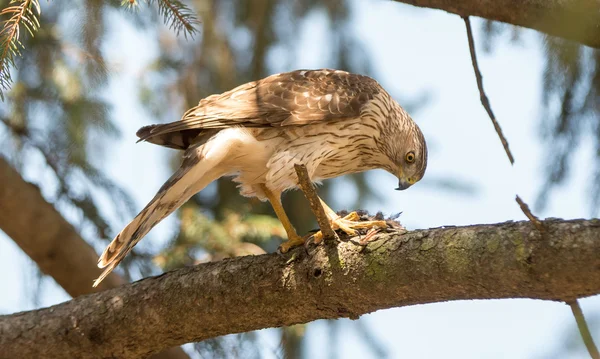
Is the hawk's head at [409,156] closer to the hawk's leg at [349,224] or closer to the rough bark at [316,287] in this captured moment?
the hawk's leg at [349,224]

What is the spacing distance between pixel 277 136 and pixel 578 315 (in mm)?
2326

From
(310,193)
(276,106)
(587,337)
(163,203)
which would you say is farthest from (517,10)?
(587,337)

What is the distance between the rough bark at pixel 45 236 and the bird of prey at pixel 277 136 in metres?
0.49

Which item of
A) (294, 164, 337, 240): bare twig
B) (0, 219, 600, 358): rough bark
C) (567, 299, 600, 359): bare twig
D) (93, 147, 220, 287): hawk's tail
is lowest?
(567, 299, 600, 359): bare twig

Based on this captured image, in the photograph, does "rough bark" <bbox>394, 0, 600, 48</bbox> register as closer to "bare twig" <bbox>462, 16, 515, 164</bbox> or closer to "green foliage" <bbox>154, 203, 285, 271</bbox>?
"bare twig" <bbox>462, 16, 515, 164</bbox>

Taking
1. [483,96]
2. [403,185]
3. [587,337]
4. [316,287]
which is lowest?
[587,337]

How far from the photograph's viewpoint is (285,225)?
405 cm

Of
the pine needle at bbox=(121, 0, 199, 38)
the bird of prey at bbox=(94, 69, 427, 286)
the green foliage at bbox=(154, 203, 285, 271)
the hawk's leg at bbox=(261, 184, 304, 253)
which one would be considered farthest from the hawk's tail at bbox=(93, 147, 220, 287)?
the pine needle at bbox=(121, 0, 199, 38)

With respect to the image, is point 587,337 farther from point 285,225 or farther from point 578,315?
point 285,225

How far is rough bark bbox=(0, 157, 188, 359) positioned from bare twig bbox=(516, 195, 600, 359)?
2693mm

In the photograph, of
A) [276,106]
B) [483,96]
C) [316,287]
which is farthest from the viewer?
[276,106]

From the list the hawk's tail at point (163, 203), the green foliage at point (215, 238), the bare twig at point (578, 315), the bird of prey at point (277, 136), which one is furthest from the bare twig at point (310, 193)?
the green foliage at point (215, 238)

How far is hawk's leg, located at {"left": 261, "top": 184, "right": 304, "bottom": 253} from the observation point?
3.61 meters

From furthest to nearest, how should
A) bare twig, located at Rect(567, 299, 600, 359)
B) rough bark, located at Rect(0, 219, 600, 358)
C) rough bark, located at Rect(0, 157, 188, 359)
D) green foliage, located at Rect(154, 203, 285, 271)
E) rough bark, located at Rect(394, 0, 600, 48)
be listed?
green foliage, located at Rect(154, 203, 285, 271) < rough bark, located at Rect(0, 157, 188, 359) < rough bark, located at Rect(394, 0, 600, 48) < rough bark, located at Rect(0, 219, 600, 358) < bare twig, located at Rect(567, 299, 600, 359)
